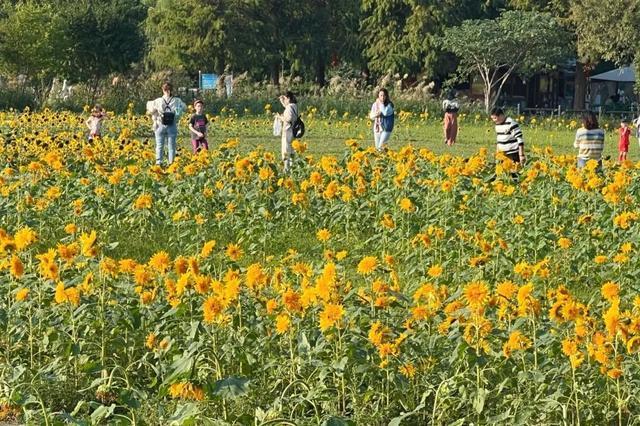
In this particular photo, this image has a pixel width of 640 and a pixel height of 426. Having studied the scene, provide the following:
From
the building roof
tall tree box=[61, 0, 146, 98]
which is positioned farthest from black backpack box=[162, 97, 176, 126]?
the building roof

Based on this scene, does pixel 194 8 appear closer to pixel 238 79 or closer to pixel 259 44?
pixel 259 44

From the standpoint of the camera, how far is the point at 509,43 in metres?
36.0

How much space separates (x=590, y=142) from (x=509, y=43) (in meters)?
24.6

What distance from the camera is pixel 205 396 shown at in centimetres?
402

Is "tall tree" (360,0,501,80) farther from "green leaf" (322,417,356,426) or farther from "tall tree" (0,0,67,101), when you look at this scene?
"green leaf" (322,417,356,426)

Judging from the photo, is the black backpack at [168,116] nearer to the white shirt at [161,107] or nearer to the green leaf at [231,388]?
the white shirt at [161,107]

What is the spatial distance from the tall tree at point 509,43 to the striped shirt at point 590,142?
23034mm

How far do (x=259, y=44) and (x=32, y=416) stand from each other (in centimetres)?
3968

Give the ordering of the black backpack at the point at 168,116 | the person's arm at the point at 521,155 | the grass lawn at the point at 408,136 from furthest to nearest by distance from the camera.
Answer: the grass lawn at the point at 408,136 → the black backpack at the point at 168,116 → the person's arm at the point at 521,155

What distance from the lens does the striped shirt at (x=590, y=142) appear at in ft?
39.2

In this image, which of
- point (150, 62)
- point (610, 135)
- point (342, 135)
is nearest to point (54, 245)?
point (342, 135)

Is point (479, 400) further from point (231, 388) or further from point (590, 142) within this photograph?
point (590, 142)

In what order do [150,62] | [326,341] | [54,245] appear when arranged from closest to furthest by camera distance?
[326,341], [54,245], [150,62]

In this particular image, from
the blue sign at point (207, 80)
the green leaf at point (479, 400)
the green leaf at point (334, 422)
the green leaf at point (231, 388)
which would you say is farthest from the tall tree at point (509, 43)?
the green leaf at point (334, 422)
